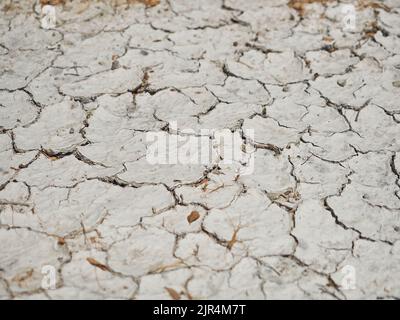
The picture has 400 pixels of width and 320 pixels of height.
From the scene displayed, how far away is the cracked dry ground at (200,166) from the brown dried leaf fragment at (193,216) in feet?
0.05

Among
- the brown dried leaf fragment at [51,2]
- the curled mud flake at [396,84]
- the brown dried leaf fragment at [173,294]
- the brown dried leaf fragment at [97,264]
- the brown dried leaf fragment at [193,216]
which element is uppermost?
the brown dried leaf fragment at [51,2]

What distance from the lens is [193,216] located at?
5.66 feet

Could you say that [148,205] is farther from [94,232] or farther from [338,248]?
[338,248]

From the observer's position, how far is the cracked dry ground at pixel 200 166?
158 centimetres

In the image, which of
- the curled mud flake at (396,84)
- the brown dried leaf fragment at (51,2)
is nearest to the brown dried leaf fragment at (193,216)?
the curled mud flake at (396,84)

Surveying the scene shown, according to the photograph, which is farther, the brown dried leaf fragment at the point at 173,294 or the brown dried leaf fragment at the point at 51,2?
the brown dried leaf fragment at the point at 51,2

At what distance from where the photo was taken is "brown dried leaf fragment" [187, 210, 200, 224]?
5.63 feet

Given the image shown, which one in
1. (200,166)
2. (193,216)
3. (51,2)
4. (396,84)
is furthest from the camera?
(51,2)

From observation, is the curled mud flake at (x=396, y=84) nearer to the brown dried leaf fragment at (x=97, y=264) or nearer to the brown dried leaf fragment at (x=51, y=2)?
the brown dried leaf fragment at (x=97, y=264)

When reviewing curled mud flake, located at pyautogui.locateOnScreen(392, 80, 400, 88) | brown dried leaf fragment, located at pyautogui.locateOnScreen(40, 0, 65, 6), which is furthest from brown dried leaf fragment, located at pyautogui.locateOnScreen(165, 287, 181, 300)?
brown dried leaf fragment, located at pyautogui.locateOnScreen(40, 0, 65, 6)

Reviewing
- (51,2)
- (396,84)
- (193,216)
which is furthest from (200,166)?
(51,2)

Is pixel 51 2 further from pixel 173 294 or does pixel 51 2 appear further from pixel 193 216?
pixel 173 294

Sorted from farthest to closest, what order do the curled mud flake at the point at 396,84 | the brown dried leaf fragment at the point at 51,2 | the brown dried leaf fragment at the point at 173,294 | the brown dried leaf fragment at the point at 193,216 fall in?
1. the brown dried leaf fragment at the point at 51,2
2. the curled mud flake at the point at 396,84
3. the brown dried leaf fragment at the point at 193,216
4. the brown dried leaf fragment at the point at 173,294

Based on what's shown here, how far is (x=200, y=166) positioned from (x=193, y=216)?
0.26m
